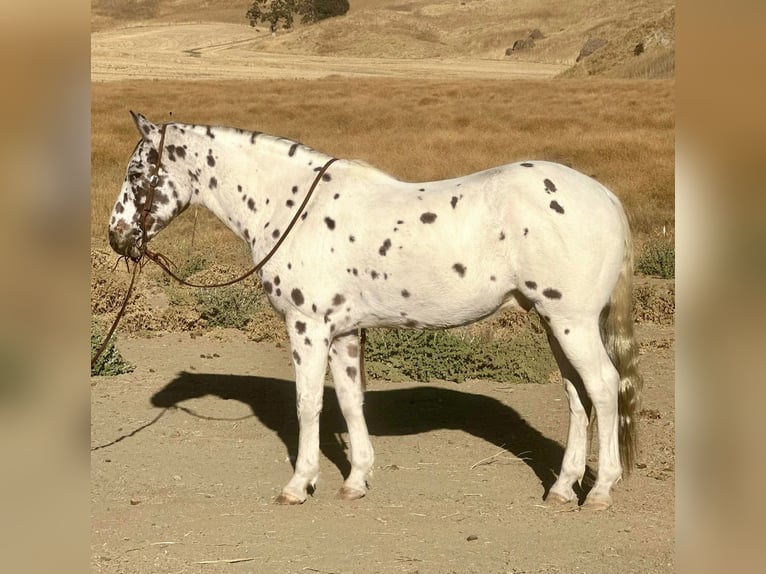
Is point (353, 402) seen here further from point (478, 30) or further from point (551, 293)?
point (478, 30)

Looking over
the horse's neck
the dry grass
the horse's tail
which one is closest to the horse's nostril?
the horse's neck

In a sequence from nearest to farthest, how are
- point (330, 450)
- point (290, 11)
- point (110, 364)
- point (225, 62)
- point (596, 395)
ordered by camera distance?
point (596, 395) → point (330, 450) → point (110, 364) → point (225, 62) → point (290, 11)

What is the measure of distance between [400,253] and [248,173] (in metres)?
1.22

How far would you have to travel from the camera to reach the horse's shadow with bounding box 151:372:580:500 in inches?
294

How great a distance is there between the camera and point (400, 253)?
19.4ft

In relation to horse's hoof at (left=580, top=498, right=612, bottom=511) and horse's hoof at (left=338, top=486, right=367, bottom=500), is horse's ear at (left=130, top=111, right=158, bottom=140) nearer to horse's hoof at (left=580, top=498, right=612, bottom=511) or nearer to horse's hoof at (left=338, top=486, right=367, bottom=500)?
horse's hoof at (left=338, top=486, right=367, bottom=500)

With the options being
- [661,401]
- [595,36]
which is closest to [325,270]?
[661,401]

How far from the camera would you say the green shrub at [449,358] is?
9184 mm

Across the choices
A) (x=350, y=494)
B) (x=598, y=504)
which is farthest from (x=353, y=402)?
→ (x=598, y=504)

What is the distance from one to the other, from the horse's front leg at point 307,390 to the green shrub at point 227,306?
15.4 feet

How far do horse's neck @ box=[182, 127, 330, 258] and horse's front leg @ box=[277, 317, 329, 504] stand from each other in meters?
0.70

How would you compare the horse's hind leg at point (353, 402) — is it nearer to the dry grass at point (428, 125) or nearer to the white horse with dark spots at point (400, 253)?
the white horse with dark spots at point (400, 253)

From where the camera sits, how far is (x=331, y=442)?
7.70 meters
